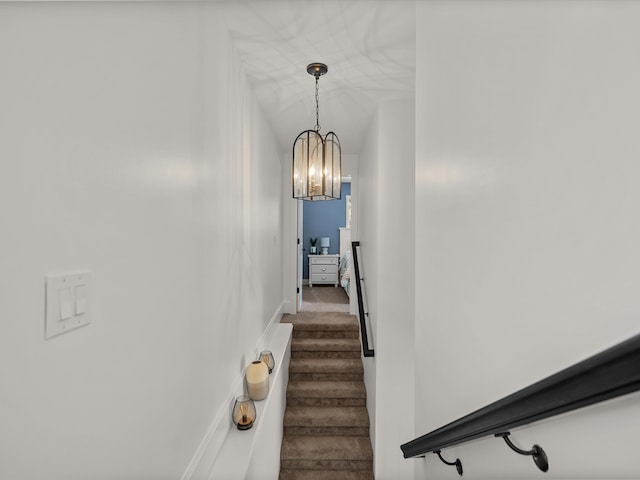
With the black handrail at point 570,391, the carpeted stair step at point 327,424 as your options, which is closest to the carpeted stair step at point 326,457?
the carpeted stair step at point 327,424

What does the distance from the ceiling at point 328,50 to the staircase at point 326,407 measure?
2.42m

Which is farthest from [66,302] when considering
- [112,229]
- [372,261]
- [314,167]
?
[372,261]

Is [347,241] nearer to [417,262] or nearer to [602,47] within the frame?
[417,262]

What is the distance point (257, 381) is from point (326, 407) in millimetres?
1681

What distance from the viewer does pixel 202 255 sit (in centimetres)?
160

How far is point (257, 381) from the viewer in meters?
2.28

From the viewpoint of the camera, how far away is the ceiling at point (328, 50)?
178cm

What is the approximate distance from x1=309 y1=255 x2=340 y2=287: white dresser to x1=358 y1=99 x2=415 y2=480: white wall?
4.49 metres

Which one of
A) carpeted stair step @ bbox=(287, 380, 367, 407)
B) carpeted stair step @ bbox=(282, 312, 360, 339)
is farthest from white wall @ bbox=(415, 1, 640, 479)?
carpeted stair step @ bbox=(282, 312, 360, 339)

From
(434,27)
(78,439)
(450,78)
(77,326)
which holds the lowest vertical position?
(78,439)

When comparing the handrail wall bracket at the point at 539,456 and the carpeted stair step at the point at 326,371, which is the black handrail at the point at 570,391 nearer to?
the handrail wall bracket at the point at 539,456

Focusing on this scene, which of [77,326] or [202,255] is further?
[202,255]

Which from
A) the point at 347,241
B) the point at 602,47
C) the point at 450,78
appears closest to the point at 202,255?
the point at 450,78

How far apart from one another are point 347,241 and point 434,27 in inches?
272
